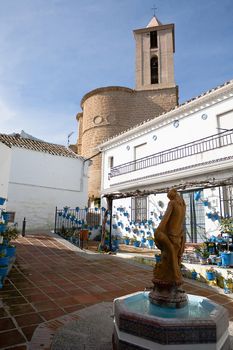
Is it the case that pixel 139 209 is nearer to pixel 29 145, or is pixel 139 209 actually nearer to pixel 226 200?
pixel 226 200

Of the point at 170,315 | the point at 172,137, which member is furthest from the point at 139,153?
the point at 170,315

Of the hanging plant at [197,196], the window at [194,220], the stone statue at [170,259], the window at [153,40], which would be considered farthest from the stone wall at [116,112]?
the stone statue at [170,259]

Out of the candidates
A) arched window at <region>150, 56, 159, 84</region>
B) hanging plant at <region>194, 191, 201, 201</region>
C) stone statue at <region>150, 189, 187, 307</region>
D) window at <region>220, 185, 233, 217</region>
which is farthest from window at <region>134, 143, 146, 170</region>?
arched window at <region>150, 56, 159, 84</region>

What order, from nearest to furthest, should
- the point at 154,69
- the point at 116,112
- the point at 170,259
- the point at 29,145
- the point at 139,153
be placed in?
the point at 170,259 → the point at 139,153 → the point at 29,145 → the point at 116,112 → the point at 154,69

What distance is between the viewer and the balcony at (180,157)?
32.7 feet

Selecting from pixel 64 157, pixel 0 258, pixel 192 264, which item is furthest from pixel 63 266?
pixel 64 157

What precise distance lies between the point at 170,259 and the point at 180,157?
8.71 meters

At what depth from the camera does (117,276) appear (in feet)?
22.5

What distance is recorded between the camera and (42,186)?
15.8m

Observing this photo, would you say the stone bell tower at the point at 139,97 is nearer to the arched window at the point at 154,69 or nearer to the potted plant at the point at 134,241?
the arched window at the point at 154,69

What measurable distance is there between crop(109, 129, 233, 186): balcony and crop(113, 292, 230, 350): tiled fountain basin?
7.74m

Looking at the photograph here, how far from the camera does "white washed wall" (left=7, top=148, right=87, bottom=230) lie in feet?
48.8

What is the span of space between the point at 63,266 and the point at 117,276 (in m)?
1.84

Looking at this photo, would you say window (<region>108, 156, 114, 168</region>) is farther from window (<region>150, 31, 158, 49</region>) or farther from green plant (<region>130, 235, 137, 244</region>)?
window (<region>150, 31, 158, 49</region>)
